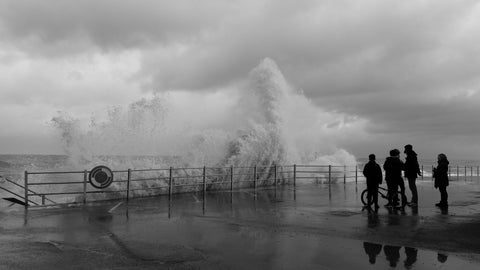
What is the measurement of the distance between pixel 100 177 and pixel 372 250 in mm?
10092

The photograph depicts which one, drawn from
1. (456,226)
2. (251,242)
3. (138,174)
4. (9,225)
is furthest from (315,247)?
(138,174)

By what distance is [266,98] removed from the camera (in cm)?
2928

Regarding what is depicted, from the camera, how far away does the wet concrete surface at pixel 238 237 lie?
6.56m

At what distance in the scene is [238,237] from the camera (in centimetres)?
854

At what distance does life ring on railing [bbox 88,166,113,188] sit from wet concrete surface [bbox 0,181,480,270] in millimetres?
922

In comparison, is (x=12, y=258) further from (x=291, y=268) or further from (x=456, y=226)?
(x=456, y=226)

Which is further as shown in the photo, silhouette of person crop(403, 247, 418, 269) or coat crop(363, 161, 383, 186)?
coat crop(363, 161, 383, 186)

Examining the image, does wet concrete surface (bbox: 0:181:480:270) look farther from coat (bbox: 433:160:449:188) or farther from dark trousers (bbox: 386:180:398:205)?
coat (bbox: 433:160:449:188)

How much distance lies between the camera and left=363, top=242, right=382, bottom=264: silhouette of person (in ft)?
22.2

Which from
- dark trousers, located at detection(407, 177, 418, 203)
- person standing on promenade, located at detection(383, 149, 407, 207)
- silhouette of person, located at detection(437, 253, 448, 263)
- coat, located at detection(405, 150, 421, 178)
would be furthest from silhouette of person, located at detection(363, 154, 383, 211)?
silhouette of person, located at detection(437, 253, 448, 263)

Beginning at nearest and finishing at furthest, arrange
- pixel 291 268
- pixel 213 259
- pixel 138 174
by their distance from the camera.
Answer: pixel 291 268
pixel 213 259
pixel 138 174

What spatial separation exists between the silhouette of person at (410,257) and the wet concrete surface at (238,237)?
1 centimetres

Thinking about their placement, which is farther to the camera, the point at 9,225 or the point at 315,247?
the point at 9,225

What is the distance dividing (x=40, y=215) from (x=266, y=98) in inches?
769
